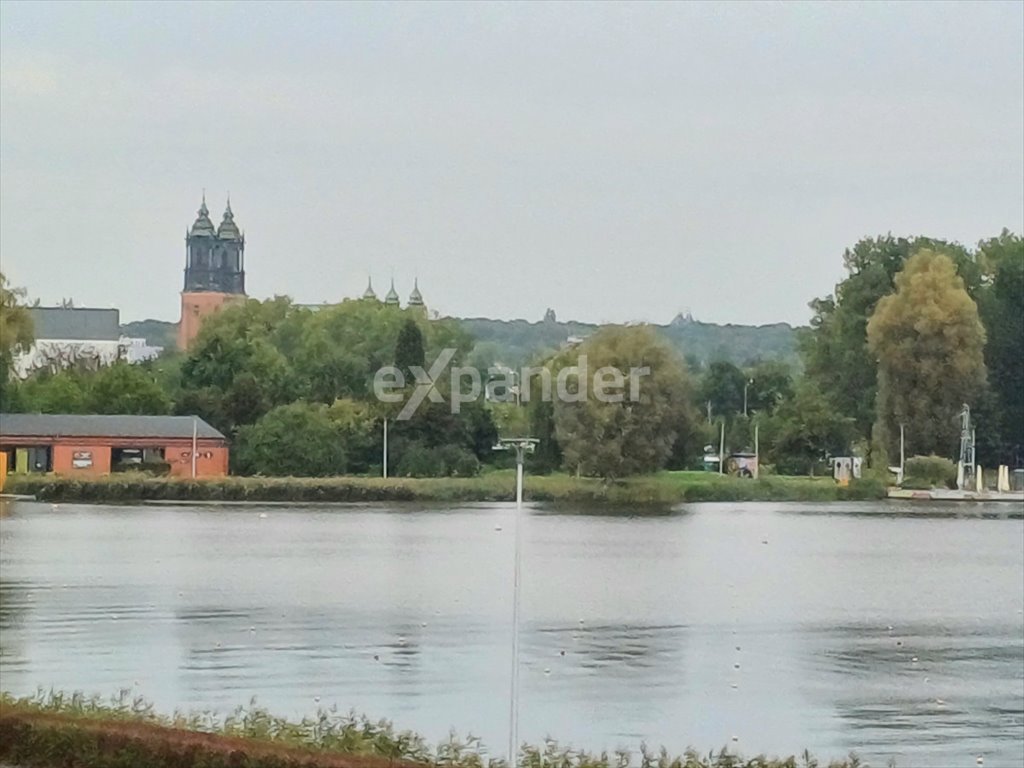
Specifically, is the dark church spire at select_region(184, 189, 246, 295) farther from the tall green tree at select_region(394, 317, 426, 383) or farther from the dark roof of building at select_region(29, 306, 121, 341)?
Result: the tall green tree at select_region(394, 317, 426, 383)

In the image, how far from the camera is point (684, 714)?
17.6 metres

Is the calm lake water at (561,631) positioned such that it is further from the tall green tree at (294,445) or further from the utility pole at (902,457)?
the utility pole at (902,457)

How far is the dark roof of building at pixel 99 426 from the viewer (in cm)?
6594

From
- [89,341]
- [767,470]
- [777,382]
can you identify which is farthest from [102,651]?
[89,341]

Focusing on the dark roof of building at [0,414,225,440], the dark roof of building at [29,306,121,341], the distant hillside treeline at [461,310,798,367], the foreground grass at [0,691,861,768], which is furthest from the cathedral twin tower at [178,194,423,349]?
the foreground grass at [0,691,861,768]

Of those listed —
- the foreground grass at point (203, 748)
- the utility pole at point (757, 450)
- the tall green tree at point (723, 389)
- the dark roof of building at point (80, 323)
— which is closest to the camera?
the foreground grass at point (203, 748)

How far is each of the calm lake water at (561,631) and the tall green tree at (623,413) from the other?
15037 mm

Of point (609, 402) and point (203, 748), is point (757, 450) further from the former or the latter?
point (203, 748)

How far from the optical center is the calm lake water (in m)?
17.4

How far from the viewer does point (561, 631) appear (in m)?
24.9

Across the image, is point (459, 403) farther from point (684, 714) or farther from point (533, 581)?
point (684, 714)

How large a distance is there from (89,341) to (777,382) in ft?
184

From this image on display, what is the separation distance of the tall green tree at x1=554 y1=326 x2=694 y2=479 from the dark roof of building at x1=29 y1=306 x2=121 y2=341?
228ft

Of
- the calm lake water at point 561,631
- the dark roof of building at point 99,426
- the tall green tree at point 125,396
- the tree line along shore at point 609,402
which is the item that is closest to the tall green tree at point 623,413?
the tree line along shore at point 609,402
